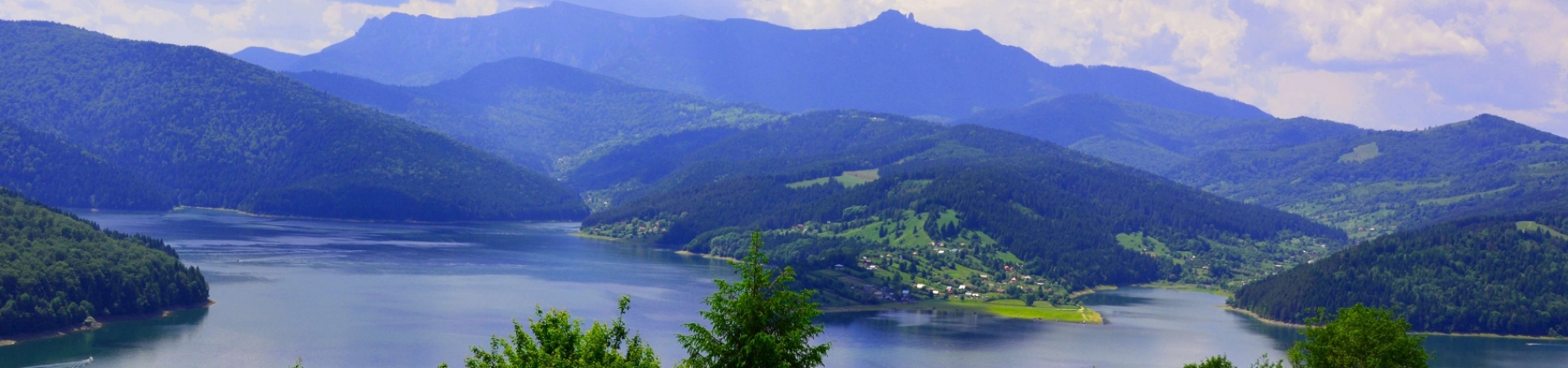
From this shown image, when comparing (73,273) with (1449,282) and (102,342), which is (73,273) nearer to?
(102,342)

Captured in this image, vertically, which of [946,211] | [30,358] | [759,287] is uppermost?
[946,211]

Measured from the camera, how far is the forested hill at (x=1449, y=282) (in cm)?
13212

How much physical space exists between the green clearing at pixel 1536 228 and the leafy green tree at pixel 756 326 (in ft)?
501

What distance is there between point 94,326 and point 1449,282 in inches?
4743

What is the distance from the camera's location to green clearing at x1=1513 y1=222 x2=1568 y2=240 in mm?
158950

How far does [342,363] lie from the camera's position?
86.3m

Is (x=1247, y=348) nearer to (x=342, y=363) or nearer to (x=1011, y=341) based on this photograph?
(x=1011, y=341)

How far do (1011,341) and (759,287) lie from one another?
281 ft

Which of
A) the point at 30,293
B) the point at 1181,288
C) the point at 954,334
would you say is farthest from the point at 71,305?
the point at 1181,288

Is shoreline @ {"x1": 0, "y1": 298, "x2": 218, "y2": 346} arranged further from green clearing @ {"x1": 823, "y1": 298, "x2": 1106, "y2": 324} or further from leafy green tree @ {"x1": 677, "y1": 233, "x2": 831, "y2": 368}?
leafy green tree @ {"x1": 677, "y1": 233, "x2": 831, "y2": 368}

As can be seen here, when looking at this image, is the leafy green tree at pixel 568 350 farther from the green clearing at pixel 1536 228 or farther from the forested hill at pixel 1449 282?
the green clearing at pixel 1536 228

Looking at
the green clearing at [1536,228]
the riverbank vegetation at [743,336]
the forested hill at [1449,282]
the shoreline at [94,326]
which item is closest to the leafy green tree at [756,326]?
the riverbank vegetation at [743,336]

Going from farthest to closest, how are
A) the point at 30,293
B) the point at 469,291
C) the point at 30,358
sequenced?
the point at 469,291, the point at 30,293, the point at 30,358

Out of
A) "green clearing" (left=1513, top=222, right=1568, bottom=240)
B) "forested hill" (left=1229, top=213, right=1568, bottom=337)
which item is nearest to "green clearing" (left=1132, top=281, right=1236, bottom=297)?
"forested hill" (left=1229, top=213, right=1568, bottom=337)
